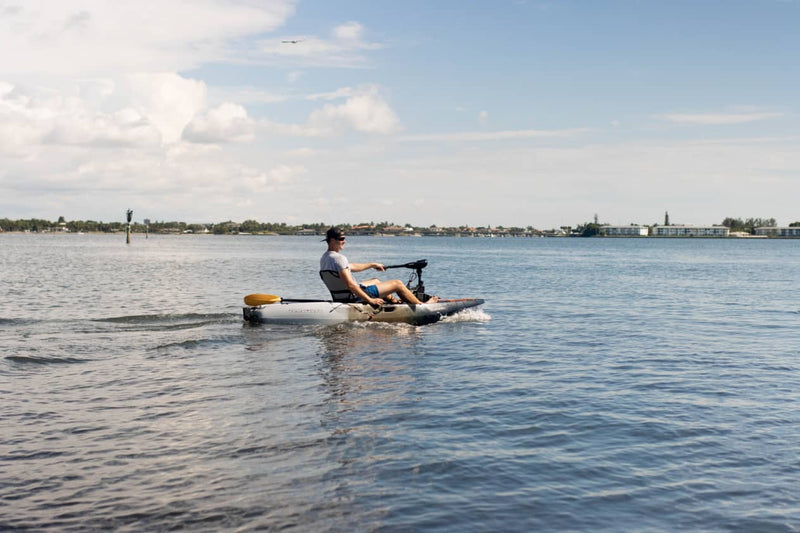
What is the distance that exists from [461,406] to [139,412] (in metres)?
5.14

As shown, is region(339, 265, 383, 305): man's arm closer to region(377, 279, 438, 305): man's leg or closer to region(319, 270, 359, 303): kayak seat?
region(319, 270, 359, 303): kayak seat

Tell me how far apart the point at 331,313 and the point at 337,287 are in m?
0.81

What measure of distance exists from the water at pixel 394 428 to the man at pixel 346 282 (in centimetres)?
95

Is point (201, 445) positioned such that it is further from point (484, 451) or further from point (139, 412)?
point (484, 451)

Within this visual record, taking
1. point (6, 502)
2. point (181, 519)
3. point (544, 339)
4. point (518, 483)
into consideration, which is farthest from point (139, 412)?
point (544, 339)

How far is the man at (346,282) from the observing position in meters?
18.8

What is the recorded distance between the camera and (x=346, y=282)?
19.4m

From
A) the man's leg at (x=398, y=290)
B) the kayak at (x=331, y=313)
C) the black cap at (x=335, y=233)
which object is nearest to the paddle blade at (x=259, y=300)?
the kayak at (x=331, y=313)

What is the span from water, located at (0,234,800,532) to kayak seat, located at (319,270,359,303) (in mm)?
842

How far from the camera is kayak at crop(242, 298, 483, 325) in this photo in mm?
20109

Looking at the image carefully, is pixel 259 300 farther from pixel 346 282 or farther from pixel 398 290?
pixel 398 290

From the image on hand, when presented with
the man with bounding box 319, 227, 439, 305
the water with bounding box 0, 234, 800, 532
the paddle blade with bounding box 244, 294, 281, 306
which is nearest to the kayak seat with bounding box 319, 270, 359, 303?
the man with bounding box 319, 227, 439, 305

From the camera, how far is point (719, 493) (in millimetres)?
7801

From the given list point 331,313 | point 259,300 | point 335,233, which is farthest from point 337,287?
point 259,300
